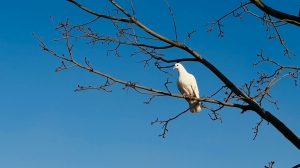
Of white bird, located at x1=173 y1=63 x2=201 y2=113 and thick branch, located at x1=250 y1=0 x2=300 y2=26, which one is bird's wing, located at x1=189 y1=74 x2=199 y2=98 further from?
thick branch, located at x1=250 y1=0 x2=300 y2=26

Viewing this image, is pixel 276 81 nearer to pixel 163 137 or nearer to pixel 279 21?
pixel 279 21

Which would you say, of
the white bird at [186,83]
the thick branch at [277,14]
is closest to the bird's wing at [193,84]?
the white bird at [186,83]

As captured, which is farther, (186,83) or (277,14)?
(186,83)

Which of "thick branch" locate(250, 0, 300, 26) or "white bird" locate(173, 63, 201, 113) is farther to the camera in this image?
"white bird" locate(173, 63, 201, 113)

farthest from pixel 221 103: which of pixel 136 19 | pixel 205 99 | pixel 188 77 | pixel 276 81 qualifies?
pixel 188 77

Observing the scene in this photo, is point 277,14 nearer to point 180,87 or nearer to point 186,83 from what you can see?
point 186,83

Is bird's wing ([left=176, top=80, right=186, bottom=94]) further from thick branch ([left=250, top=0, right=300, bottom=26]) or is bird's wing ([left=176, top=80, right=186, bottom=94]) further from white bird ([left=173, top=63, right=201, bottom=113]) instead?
thick branch ([left=250, top=0, right=300, bottom=26])

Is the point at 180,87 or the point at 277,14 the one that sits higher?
the point at 180,87

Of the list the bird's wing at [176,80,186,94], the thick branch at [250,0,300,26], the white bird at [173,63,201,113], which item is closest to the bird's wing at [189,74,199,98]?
the white bird at [173,63,201,113]

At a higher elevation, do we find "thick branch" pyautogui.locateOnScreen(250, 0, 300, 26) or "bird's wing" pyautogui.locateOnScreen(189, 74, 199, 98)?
"bird's wing" pyautogui.locateOnScreen(189, 74, 199, 98)

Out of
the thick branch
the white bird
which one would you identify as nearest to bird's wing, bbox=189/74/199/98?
the white bird

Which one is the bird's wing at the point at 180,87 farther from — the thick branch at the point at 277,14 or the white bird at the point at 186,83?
the thick branch at the point at 277,14

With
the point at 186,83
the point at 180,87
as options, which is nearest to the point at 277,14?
the point at 186,83

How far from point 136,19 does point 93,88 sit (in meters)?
0.87
